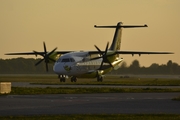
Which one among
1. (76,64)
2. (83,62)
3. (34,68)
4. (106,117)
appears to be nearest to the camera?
(106,117)

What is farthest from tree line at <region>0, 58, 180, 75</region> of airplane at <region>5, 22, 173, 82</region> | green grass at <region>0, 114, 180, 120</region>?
green grass at <region>0, 114, 180, 120</region>

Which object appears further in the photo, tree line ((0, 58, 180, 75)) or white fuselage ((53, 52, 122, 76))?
tree line ((0, 58, 180, 75))

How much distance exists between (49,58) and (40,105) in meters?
50.8

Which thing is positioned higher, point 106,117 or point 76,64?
point 76,64

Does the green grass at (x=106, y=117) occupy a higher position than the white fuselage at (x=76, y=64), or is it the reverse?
the white fuselage at (x=76, y=64)

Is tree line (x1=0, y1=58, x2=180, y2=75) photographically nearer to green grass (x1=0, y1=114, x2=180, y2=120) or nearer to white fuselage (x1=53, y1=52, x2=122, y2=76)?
white fuselage (x1=53, y1=52, x2=122, y2=76)

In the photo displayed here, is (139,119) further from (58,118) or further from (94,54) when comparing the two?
(94,54)

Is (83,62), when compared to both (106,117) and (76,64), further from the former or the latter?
(106,117)

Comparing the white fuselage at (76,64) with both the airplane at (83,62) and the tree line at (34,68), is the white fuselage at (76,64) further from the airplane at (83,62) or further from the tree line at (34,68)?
the tree line at (34,68)

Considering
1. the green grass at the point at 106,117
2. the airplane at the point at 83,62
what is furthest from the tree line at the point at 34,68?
the green grass at the point at 106,117

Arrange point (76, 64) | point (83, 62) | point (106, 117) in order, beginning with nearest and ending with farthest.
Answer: point (106, 117)
point (76, 64)
point (83, 62)

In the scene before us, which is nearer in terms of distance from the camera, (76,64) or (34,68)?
(76,64)

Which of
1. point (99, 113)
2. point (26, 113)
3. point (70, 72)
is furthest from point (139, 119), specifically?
point (70, 72)

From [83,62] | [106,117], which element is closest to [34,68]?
[83,62]
